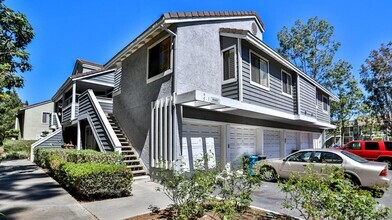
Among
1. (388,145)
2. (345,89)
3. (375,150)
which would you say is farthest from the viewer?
(345,89)

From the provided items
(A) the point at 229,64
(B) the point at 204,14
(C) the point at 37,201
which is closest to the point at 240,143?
(A) the point at 229,64

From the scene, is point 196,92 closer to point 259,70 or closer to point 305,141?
point 259,70

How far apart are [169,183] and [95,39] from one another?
50.1ft

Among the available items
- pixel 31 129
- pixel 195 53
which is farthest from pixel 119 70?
pixel 31 129

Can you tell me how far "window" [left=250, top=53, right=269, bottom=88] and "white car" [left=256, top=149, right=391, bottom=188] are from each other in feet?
12.5

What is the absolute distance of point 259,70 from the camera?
37.0 feet

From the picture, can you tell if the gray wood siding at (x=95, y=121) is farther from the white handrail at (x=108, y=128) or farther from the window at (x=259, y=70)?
the window at (x=259, y=70)

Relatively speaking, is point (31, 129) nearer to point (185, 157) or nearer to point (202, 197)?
point (185, 157)

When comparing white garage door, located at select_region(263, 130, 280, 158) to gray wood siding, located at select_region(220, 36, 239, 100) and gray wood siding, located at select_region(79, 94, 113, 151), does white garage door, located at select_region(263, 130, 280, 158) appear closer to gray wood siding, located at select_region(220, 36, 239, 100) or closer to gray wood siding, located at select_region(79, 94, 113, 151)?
gray wood siding, located at select_region(220, 36, 239, 100)

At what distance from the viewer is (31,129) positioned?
27859mm

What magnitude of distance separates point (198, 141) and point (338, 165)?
498cm

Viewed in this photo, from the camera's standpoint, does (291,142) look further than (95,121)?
Yes

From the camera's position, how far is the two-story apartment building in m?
8.58

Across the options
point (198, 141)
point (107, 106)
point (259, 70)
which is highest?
point (259, 70)
